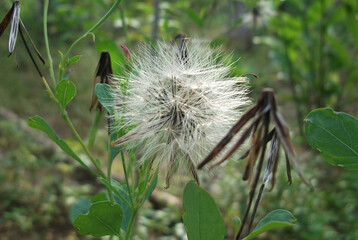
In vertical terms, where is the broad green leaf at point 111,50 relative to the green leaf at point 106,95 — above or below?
above

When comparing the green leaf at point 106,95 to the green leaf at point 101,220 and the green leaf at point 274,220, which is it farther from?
the green leaf at point 274,220

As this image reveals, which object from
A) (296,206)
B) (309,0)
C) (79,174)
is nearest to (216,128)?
(296,206)

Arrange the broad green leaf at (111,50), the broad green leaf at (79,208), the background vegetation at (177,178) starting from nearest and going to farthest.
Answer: the broad green leaf at (111,50)
the broad green leaf at (79,208)
the background vegetation at (177,178)

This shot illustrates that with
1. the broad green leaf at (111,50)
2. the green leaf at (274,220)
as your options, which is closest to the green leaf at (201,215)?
the green leaf at (274,220)

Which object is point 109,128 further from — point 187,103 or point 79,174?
point 79,174

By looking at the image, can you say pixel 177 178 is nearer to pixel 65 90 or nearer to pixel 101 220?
pixel 101 220

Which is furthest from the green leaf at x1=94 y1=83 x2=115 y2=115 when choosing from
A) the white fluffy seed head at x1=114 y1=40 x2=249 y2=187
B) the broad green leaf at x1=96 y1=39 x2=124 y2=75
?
the broad green leaf at x1=96 y1=39 x2=124 y2=75

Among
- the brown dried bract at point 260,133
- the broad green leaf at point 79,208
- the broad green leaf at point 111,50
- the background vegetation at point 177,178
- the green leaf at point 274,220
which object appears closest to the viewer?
the brown dried bract at point 260,133
